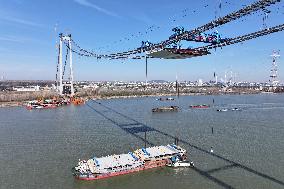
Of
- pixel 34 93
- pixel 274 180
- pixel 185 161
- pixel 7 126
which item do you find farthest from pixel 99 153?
pixel 34 93

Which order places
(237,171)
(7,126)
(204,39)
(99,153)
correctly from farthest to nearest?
(7,126) < (99,153) < (204,39) < (237,171)

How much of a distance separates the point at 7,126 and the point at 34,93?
64853 millimetres

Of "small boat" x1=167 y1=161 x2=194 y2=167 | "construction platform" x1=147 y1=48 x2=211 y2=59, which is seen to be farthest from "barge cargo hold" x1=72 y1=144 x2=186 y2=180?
"construction platform" x1=147 y1=48 x2=211 y2=59

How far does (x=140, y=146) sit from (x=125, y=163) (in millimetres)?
9807

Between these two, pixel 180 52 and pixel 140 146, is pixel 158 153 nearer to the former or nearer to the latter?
pixel 140 146

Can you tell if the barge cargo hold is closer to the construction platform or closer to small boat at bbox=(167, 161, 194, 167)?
small boat at bbox=(167, 161, 194, 167)

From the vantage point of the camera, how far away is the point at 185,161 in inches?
1165

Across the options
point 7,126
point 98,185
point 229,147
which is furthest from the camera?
point 7,126

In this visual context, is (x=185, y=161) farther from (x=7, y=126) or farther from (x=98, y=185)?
(x=7, y=126)

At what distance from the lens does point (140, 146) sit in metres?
37.6

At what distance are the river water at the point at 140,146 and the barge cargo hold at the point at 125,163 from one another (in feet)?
2.16

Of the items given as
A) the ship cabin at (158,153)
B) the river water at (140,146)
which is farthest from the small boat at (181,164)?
the ship cabin at (158,153)

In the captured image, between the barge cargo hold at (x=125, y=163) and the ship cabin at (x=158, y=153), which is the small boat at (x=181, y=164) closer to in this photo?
the barge cargo hold at (x=125, y=163)

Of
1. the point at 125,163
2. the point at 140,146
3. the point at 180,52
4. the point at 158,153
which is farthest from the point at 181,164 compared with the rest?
the point at 180,52
